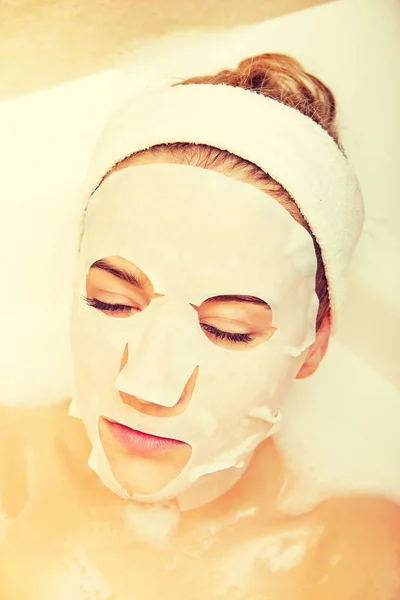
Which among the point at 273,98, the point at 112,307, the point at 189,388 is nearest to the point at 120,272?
the point at 112,307

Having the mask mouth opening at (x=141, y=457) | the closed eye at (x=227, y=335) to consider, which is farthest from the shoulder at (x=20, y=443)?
the closed eye at (x=227, y=335)

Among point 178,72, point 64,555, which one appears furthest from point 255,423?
point 178,72

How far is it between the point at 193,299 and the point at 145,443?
17cm

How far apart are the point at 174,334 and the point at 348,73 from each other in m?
0.40

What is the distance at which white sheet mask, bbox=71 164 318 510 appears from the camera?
25.8 inches

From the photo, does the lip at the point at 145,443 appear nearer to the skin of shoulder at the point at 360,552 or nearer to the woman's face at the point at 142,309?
the woman's face at the point at 142,309

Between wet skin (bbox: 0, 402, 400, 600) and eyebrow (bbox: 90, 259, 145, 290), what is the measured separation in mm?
221

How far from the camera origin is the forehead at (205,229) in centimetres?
65

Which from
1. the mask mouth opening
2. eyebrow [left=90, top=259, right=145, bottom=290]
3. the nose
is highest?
eyebrow [left=90, top=259, right=145, bottom=290]

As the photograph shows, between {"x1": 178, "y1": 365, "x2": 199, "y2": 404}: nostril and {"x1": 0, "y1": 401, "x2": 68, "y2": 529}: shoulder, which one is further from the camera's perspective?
{"x1": 0, "y1": 401, "x2": 68, "y2": 529}: shoulder

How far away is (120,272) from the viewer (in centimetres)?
68

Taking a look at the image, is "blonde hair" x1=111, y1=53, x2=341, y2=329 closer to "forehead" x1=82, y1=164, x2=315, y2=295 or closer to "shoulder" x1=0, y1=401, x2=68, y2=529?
"forehead" x1=82, y1=164, x2=315, y2=295

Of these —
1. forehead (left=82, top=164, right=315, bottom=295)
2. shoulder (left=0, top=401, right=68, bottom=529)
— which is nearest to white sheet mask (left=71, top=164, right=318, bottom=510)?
forehead (left=82, top=164, right=315, bottom=295)

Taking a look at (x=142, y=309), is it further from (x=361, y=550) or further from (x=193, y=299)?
(x=361, y=550)
